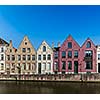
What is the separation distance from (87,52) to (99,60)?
2577 mm

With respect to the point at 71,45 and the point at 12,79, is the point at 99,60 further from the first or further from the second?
the point at 12,79

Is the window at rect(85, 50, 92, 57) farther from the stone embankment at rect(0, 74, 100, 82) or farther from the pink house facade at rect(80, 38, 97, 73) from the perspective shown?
the stone embankment at rect(0, 74, 100, 82)

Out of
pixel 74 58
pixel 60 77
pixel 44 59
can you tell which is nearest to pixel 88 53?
pixel 74 58

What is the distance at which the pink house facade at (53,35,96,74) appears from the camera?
172ft

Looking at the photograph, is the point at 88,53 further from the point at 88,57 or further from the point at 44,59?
the point at 44,59

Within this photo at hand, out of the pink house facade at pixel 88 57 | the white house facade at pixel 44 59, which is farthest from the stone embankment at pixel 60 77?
the white house facade at pixel 44 59

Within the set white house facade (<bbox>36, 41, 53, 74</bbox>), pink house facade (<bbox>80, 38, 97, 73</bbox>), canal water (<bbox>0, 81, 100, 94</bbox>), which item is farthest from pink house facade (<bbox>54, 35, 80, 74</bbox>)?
canal water (<bbox>0, 81, 100, 94</bbox>)

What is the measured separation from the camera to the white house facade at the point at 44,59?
54812 mm

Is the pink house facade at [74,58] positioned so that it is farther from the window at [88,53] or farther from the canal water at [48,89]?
the canal water at [48,89]

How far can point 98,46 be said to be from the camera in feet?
173

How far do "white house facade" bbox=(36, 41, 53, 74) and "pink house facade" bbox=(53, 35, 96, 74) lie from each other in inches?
39.6

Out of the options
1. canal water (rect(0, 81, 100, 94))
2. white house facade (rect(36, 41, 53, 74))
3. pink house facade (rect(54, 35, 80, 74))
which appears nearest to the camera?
canal water (rect(0, 81, 100, 94))
